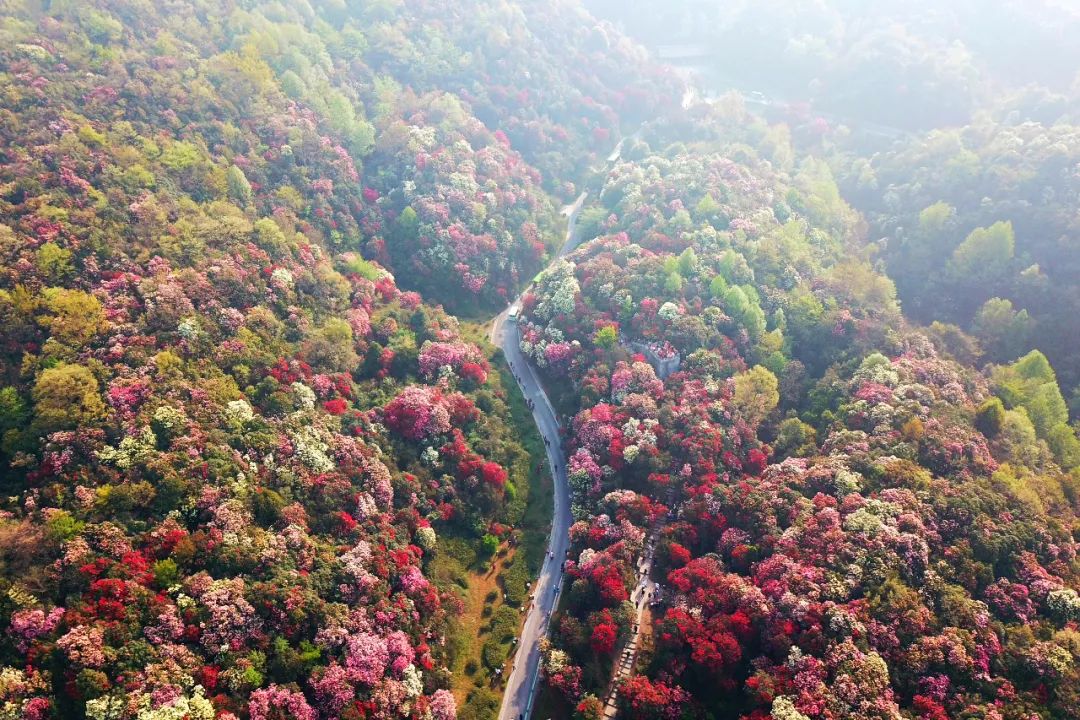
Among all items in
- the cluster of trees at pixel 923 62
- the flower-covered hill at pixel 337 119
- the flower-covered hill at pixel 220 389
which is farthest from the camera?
the cluster of trees at pixel 923 62

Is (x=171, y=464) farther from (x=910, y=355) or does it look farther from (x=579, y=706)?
(x=910, y=355)

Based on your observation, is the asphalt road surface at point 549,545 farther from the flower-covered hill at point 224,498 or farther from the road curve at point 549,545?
the flower-covered hill at point 224,498

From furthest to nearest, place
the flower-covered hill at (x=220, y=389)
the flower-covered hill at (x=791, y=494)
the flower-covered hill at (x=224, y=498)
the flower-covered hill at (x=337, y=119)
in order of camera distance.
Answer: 1. the flower-covered hill at (x=337, y=119)
2. the flower-covered hill at (x=791, y=494)
3. the flower-covered hill at (x=220, y=389)
4. the flower-covered hill at (x=224, y=498)

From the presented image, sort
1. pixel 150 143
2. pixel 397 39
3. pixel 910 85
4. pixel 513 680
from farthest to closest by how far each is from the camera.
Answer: pixel 910 85, pixel 397 39, pixel 150 143, pixel 513 680

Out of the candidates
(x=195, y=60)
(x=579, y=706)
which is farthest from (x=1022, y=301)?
(x=195, y=60)

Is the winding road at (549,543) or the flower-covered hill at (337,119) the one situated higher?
the flower-covered hill at (337,119)

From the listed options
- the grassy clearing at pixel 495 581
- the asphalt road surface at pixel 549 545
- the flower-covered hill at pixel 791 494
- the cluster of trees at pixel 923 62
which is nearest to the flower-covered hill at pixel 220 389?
the grassy clearing at pixel 495 581

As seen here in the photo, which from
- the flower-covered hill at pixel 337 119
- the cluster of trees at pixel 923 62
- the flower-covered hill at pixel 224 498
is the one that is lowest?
the flower-covered hill at pixel 224 498
